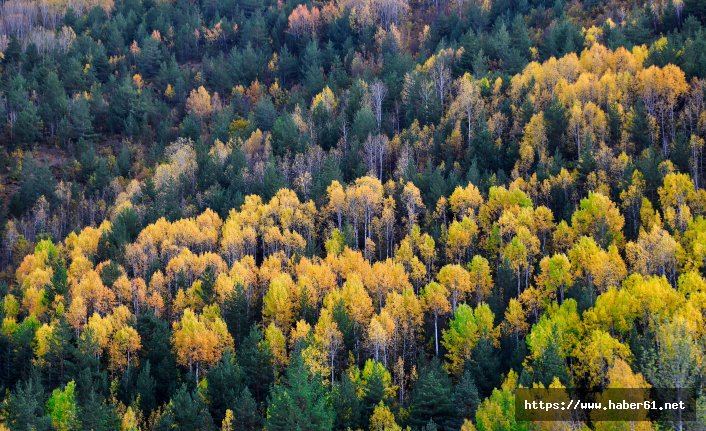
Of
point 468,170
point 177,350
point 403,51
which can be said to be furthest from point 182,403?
point 403,51

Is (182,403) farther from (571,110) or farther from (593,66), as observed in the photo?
(593,66)

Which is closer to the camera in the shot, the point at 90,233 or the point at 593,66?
the point at 90,233

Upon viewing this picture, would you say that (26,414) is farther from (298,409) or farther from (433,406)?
(433,406)

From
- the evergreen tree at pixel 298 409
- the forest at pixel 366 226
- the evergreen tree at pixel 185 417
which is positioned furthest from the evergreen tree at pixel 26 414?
the evergreen tree at pixel 298 409

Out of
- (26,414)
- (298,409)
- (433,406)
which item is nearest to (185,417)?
(298,409)

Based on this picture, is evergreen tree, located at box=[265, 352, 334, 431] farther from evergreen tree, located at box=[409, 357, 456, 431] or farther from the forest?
evergreen tree, located at box=[409, 357, 456, 431]

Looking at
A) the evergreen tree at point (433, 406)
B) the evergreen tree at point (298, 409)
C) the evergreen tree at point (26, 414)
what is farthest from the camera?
the evergreen tree at point (26, 414)

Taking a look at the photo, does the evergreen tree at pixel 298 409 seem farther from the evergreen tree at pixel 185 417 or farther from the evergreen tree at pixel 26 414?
the evergreen tree at pixel 26 414

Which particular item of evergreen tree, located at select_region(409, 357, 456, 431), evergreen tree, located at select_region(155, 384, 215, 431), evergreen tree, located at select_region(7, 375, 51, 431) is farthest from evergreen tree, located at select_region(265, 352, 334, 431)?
evergreen tree, located at select_region(7, 375, 51, 431)
